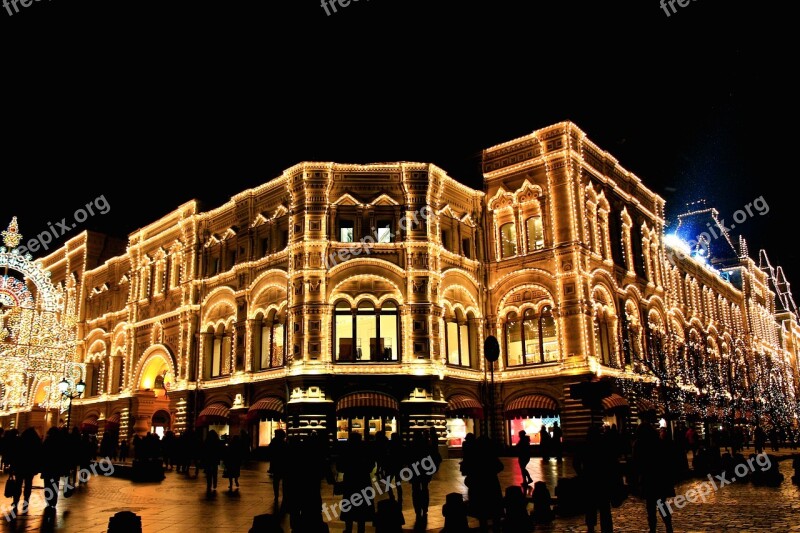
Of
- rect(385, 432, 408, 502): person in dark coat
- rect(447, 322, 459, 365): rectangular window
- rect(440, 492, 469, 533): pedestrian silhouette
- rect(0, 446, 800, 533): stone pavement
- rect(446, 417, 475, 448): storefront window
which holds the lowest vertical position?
rect(0, 446, 800, 533): stone pavement

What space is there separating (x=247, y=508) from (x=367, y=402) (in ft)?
54.2


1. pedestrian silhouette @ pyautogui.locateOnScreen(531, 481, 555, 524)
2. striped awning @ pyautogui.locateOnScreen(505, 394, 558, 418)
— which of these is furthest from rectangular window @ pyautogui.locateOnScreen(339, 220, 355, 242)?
pedestrian silhouette @ pyautogui.locateOnScreen(531, 481, 555, 524)

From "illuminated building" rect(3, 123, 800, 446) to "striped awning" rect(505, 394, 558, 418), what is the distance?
0.11 meters

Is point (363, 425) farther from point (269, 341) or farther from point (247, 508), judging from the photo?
point (247, 508)

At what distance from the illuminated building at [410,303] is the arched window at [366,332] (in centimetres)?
7

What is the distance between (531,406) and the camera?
110 feet

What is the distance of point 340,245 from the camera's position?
109ft

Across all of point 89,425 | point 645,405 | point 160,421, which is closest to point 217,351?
point 160,421

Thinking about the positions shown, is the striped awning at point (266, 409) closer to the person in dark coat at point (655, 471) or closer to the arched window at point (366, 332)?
the arched window at point (366, 332)

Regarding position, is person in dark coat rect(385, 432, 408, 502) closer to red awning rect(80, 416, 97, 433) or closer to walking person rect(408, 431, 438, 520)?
walking person rect(408, 431, 438, 520)

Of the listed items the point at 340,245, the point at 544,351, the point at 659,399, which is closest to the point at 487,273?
the point at 544,351

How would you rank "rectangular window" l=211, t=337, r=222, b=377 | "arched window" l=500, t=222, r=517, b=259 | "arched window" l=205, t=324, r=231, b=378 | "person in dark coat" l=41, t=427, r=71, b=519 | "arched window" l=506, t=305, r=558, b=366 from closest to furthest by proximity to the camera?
"person in dark coat" l=41, t=427, r=71, b=519 < "arched window" l=506, t=305, r=558, b=366 < "arched window" l=500, t=222, r=517, b=259 < "arched window" l=205, t=324, r=231, b=378 < "rectangular window" l=211, t=337, r=222, b=377

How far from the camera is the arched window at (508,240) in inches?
1441

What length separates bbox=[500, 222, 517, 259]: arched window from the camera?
3659 centimetres
